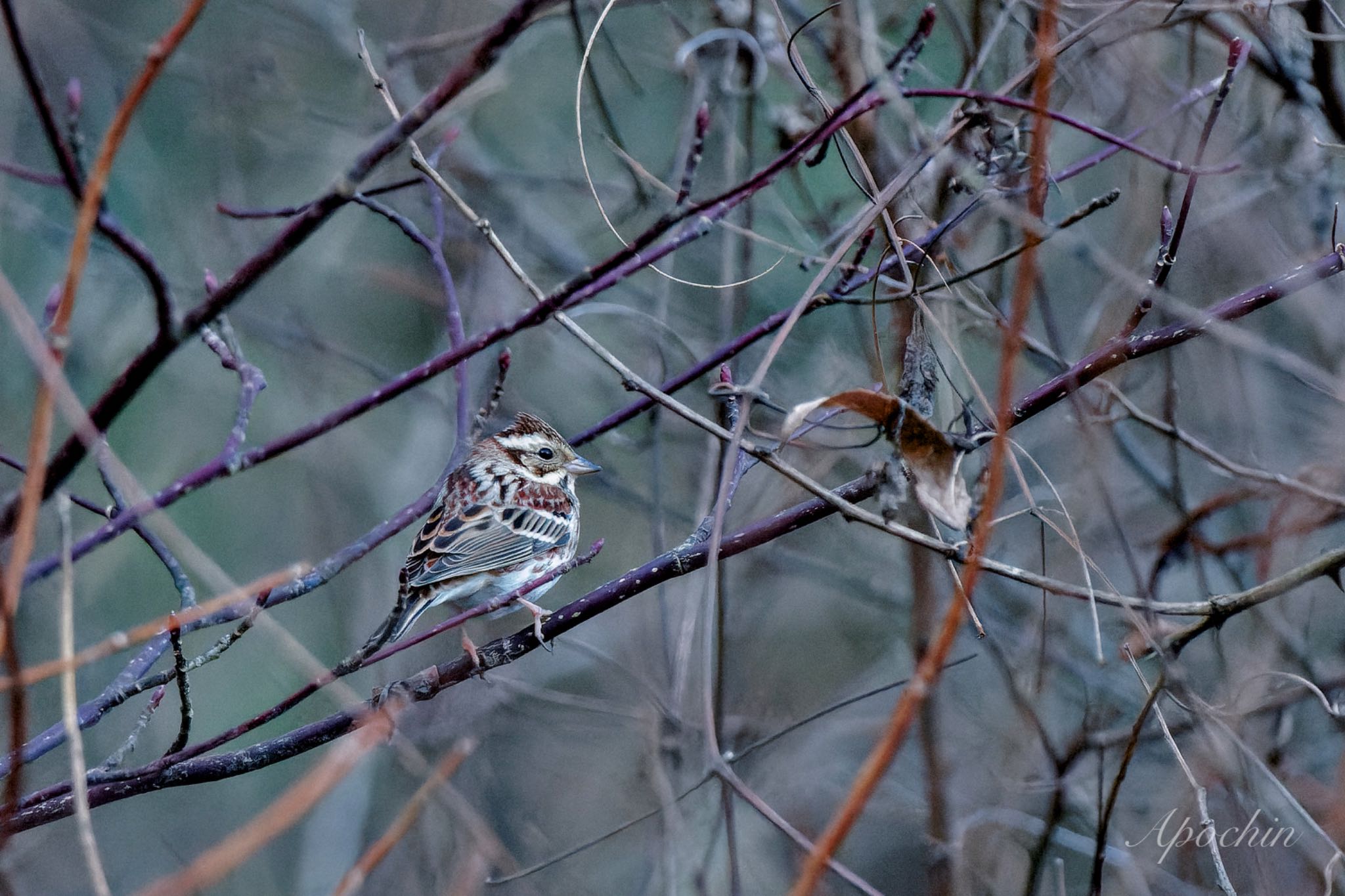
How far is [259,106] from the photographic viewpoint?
589 cm

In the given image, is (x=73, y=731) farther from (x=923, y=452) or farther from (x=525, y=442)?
(x=525, y=442)

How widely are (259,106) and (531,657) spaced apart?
129 inches

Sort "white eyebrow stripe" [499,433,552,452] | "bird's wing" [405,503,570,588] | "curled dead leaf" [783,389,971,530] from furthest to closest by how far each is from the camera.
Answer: "white eyebrow stripe" [499,433,552,452] < "bird's wing" [405,503,570,588] < "curled dead leaf" [783,389,971,530]

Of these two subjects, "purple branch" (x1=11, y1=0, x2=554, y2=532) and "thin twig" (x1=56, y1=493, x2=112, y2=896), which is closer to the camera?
"thin twig" (x1=56, y1=493, x2=112, y2=896)

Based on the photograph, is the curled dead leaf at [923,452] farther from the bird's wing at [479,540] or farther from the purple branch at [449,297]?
the bird's wing at [479,540]

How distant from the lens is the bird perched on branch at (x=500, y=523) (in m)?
3.86

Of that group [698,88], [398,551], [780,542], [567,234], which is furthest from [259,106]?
[780,542]

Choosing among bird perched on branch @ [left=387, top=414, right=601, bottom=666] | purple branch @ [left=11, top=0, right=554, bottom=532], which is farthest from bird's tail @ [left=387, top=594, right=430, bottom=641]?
purple branch @ [left=11, top=0, right=554, bottom=532]

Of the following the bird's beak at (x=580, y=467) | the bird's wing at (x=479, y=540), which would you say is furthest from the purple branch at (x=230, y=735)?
the bird's beak at (x=580, y=467)

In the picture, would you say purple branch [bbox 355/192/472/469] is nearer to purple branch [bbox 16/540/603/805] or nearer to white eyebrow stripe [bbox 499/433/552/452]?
purple branch [bbox 16/540/603/805]

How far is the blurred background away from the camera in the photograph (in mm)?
3486

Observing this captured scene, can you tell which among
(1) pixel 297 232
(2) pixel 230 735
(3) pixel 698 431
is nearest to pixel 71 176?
(1) pixel 297 232

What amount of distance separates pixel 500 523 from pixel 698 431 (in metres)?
1.24

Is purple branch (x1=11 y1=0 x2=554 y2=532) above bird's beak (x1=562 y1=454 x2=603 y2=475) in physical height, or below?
below
